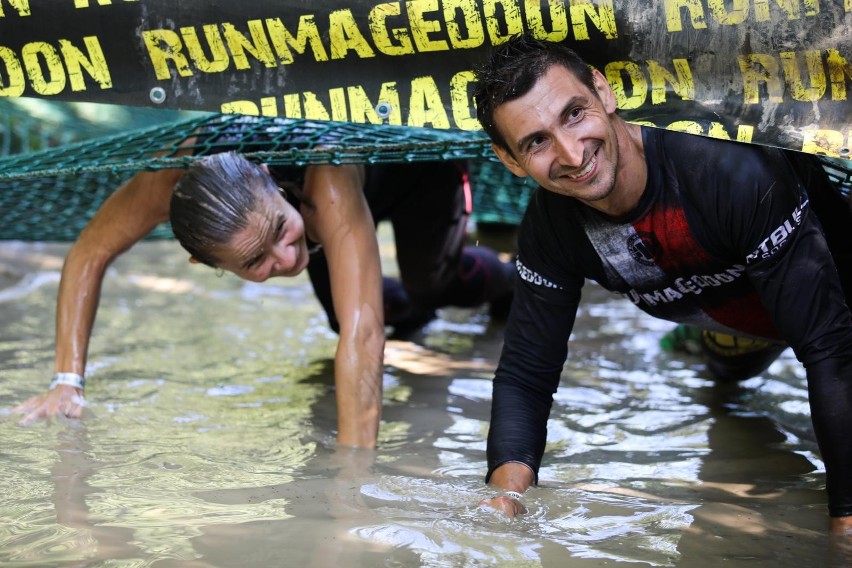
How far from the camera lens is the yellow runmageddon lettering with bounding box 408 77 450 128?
2.57 meters

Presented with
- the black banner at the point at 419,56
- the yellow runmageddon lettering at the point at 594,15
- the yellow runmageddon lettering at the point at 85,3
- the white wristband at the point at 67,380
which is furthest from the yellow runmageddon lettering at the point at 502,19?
the white wristband at the point at 67,380

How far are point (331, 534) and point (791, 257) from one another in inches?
43.7

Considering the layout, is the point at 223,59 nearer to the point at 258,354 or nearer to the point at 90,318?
the point at 90,318

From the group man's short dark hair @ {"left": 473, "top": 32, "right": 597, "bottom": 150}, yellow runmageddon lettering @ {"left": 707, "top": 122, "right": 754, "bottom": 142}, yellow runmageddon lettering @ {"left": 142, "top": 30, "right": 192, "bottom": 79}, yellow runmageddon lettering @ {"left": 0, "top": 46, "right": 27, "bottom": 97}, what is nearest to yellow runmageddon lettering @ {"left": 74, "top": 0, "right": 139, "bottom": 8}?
yellow runmageddon lettering @ {"left": 142, "top": 30, "right": 192, "bottom": 79}

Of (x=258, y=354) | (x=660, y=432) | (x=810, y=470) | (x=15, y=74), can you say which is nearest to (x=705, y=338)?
(x=660, y=432)

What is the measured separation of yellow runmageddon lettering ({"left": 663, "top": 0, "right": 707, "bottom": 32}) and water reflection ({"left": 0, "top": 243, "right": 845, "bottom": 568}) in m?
1.10

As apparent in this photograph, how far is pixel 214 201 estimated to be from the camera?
105 inches

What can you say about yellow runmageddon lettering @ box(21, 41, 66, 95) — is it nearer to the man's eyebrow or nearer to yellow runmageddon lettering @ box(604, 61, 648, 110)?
the man's eyebrow

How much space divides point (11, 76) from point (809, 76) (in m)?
1.99

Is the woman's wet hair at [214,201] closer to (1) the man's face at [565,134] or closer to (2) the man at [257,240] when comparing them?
(2) the man at [257,240]

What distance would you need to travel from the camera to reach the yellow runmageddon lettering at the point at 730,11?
2.24 metres

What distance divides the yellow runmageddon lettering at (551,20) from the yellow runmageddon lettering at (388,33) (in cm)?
32

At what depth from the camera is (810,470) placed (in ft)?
9.00

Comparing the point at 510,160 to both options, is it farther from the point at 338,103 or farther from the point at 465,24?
the point at 338,103
